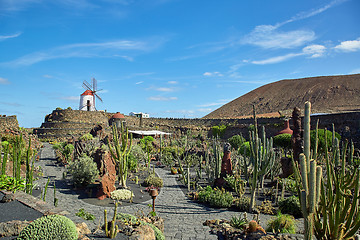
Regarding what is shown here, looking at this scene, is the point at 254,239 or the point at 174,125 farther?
the point at 174,125

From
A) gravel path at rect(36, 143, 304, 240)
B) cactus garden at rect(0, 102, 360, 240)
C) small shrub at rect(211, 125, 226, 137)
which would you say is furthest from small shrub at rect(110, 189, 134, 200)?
small shrub at rect(211, 125, 226, 137)

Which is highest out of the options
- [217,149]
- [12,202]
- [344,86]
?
[344,86]

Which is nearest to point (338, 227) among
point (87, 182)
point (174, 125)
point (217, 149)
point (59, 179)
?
point (217, 149)

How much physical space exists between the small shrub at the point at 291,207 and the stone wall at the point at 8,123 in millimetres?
23140

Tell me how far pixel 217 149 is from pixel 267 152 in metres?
3.21

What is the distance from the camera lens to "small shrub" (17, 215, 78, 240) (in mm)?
3858

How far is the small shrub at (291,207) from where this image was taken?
7.46 m

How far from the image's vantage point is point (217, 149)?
1108 centimetres

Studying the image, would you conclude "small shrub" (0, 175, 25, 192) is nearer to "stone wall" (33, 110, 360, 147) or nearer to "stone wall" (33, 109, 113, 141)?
"stone wall" (33, 110, 360, 147)

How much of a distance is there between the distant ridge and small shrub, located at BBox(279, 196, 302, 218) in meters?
52.1

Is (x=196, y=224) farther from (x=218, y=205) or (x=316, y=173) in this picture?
(x=316, y=173)

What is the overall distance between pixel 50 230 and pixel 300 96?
77437 millimetres

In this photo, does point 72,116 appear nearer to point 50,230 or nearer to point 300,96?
point 50,230

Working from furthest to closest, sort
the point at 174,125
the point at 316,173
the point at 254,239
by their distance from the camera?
the point at 174,125 → the point at 254,239 → the point at 316,173
